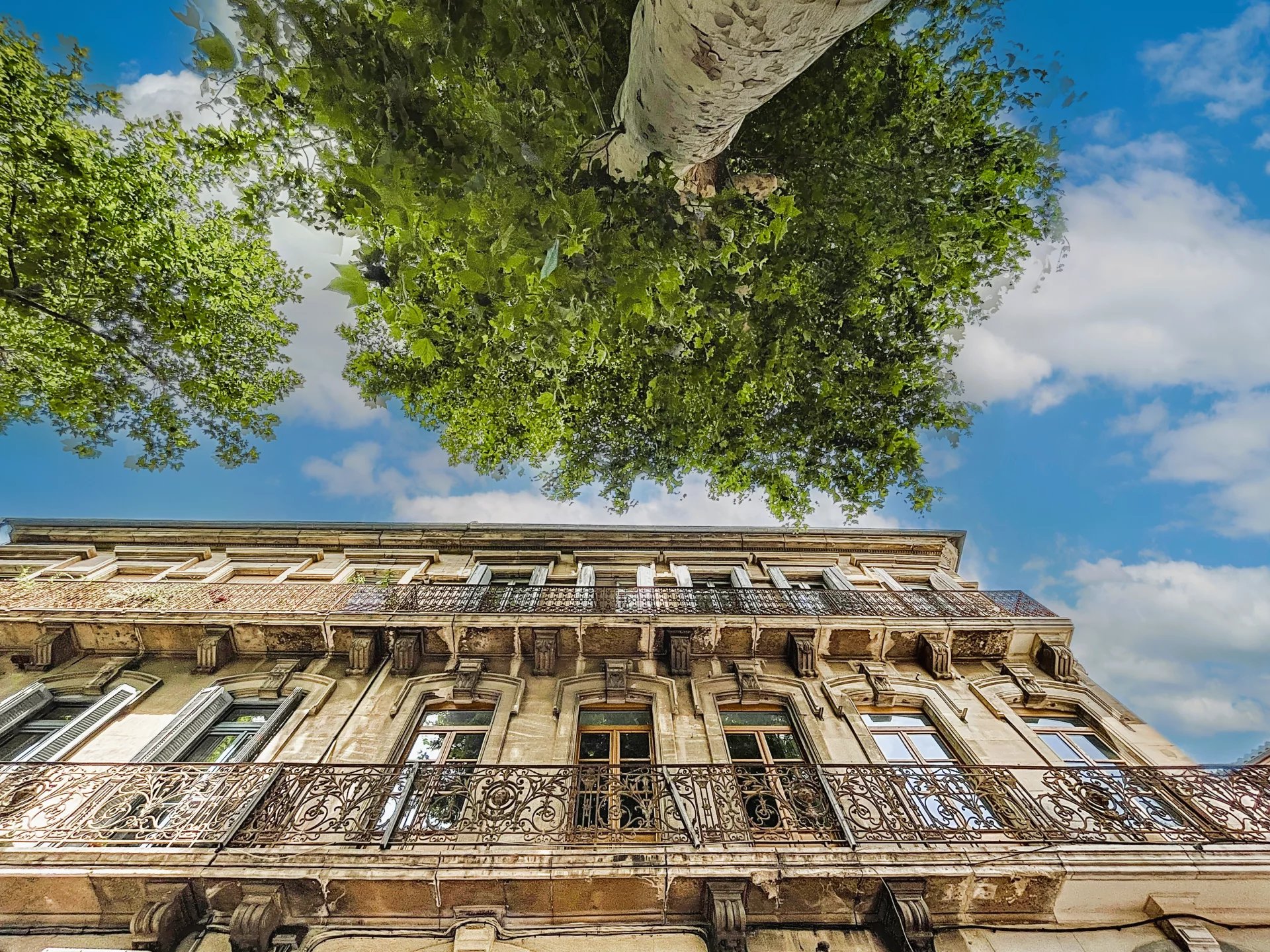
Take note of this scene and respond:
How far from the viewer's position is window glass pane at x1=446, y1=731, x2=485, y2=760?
24.7ft

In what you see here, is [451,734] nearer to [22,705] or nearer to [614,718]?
[614,718]

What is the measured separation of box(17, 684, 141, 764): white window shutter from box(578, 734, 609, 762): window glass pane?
661cm

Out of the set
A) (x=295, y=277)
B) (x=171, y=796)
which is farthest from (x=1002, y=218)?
(x=295, y=277)

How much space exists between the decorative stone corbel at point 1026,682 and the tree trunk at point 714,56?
30.6 feet

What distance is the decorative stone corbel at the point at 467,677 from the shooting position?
8.24 m

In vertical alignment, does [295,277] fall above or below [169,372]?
above

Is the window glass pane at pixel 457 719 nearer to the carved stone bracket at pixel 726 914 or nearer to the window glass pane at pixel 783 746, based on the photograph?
the carved stone bracket at pixel 726 914

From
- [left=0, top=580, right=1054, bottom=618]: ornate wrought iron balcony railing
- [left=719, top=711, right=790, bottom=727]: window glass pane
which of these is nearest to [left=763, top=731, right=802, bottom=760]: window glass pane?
[left=719, top=711, right=790, bottom=727]: window glass pane

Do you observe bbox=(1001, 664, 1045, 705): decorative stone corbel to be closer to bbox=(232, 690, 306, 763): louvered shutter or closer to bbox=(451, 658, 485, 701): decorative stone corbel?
bbox=(451, 658, 485, 701): decorative stone corbel

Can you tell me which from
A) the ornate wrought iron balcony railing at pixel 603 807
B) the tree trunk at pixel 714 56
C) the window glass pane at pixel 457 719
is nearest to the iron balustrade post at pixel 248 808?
the ornate wrought iron balcony railing at pixel 603 807

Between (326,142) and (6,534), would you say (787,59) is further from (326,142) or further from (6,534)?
(6,534)

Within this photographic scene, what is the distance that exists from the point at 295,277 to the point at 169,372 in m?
3.13

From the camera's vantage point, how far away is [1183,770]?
21.1 ft

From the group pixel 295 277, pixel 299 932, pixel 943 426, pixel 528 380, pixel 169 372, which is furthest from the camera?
pixel 295 277
